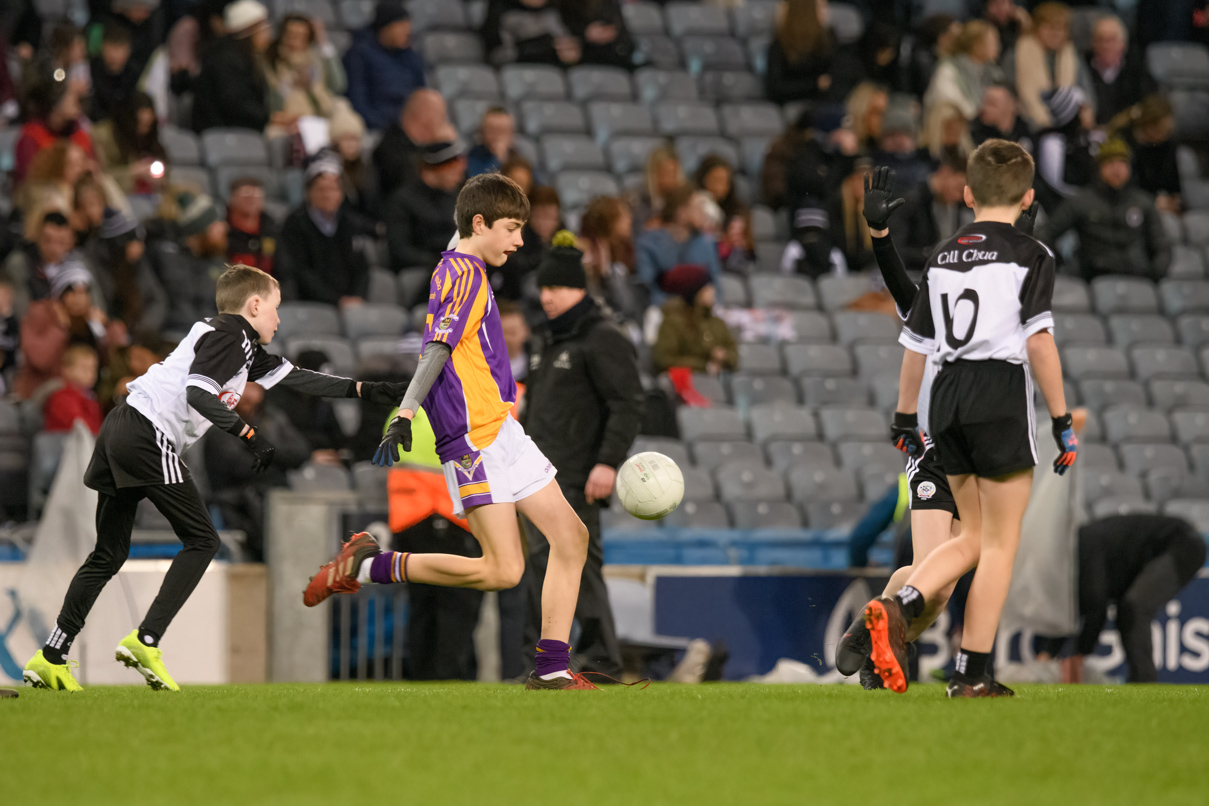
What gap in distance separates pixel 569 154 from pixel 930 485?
8009 mm

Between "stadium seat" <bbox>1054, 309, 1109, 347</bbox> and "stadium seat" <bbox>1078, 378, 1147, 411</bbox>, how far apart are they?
1.73ft

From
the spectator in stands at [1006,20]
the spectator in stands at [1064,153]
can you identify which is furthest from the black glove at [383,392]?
the spectator in stands at [1006,20]

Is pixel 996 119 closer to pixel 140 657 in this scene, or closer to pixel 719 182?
pixel 719 182

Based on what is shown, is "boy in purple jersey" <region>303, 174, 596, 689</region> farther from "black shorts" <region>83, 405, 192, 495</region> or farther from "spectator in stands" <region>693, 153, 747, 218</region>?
"spectator in stands" <region>693, 153, 747, 218</region>

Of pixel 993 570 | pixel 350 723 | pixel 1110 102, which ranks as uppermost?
pixel 1110 102

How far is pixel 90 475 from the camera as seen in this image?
629cm

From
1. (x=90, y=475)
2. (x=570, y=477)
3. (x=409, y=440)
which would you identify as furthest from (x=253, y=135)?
(x=409, y=440)

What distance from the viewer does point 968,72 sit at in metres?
15.3

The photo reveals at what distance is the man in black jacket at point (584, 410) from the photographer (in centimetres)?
787

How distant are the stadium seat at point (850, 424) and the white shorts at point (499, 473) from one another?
6.42 metres

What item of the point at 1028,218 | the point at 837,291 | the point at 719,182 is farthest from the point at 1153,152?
the point at 1028,218

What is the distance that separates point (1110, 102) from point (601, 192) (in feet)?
19.3

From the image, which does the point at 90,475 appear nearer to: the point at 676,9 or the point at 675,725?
the point at 675,725

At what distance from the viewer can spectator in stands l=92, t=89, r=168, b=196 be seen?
1187 cm
